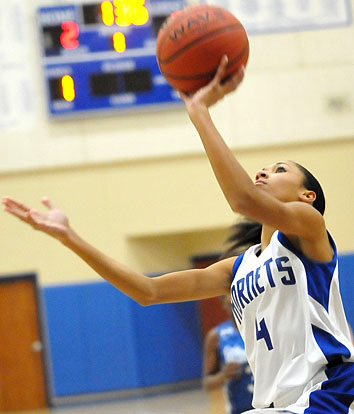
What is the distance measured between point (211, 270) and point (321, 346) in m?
0.65

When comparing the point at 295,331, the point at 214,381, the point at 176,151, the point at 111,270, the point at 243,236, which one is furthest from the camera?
the point at 176,151

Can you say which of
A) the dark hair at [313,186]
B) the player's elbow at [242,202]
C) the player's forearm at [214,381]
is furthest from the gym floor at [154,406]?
the player's elbow at [242,202]

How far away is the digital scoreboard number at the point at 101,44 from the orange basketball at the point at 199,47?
8.00 meters

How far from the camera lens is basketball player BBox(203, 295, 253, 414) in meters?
4.68

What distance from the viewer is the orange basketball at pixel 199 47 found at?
2881 mm

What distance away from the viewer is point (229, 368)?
4.70m

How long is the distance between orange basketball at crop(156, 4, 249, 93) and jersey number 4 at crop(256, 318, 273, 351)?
2.72ft

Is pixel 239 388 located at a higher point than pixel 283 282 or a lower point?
lower

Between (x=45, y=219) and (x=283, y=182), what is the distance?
31.7 inches

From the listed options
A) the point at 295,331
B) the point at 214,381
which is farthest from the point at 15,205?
the point at 214,381

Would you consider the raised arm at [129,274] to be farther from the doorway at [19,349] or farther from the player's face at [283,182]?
the doorway at [19,349]

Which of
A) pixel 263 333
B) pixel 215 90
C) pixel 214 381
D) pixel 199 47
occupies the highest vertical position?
pixel 199 47

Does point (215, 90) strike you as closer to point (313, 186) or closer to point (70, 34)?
point (313, 186)

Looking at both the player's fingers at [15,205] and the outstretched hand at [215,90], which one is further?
the player's fingers at [15,205]
